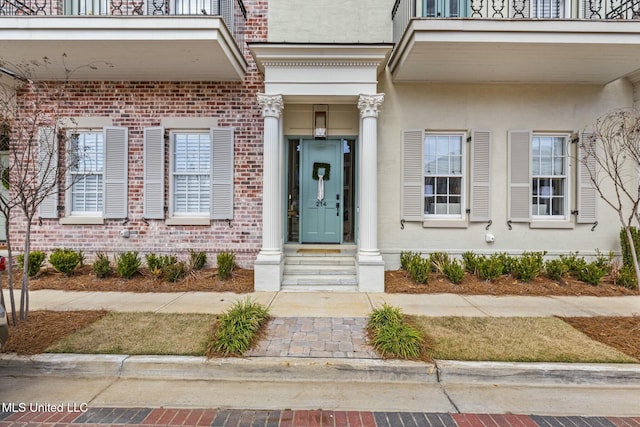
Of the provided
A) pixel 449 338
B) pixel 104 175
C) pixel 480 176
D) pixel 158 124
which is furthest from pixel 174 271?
pixel 480 176

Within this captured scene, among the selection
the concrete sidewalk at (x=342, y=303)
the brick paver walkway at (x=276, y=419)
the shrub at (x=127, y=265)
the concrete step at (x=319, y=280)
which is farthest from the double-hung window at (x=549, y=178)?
the shrub at (x=127, y=265)

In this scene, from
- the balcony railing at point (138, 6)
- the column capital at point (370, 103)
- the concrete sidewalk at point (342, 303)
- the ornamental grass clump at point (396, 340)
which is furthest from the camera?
the balcony railing at point (138, 6)

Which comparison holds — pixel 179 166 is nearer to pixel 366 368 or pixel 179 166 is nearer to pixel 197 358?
pixel 197 358

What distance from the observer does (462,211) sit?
7.41 m

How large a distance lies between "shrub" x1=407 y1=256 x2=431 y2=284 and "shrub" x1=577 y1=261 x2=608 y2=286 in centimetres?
302

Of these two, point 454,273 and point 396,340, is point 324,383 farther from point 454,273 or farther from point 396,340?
point 454,273

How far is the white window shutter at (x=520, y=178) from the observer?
7246 mm

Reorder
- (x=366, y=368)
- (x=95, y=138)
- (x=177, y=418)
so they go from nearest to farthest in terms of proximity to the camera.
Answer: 1. (x=177, y=418)
2. (x=366, y=368)
3. (x=95, y=138)

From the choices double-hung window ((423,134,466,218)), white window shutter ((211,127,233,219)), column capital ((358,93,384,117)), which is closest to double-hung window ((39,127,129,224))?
white window shutter ((211,127,233,219))

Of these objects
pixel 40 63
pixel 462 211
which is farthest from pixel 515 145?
pixel 40 63

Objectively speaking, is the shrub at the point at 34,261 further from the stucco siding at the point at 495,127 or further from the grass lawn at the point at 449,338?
the stucco siding at the point at 495,127

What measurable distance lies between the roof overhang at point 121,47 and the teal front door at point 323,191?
7.85 feet

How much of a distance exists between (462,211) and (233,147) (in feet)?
17.2

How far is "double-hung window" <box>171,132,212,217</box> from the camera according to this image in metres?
7.46
